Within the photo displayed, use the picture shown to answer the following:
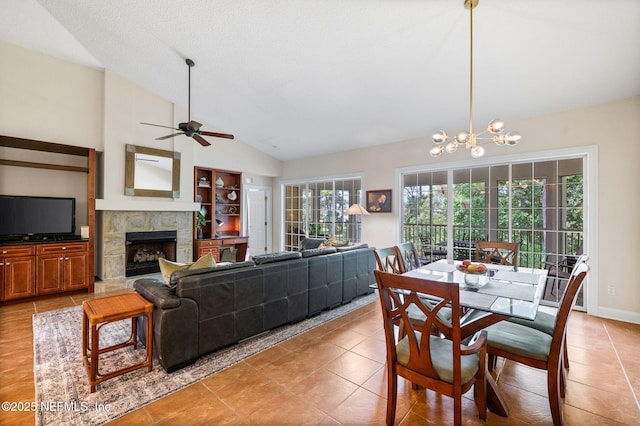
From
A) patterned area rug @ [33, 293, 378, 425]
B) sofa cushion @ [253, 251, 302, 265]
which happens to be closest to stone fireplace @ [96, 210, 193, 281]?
patterned area rug @ [33, 293, 378, 425]

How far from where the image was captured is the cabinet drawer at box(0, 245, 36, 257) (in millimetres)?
4039

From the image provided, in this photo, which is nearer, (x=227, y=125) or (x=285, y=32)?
(x=285, y=32)

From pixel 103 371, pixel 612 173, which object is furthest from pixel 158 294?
pixel 612 173

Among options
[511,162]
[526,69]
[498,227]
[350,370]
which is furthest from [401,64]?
[350,370]

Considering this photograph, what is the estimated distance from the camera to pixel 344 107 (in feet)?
15.7

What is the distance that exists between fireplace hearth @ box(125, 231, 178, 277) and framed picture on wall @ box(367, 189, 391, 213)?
412cm

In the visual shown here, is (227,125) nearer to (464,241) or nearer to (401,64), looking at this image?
(401,64)

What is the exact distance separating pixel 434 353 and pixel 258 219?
21.7 ft

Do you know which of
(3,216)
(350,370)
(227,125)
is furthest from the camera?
(227,125)

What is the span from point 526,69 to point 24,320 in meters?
6.76

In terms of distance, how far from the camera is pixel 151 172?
5.64 meters

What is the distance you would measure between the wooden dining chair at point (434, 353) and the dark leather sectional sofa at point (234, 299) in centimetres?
158

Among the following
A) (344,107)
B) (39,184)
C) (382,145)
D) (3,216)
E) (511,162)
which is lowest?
(3,216)

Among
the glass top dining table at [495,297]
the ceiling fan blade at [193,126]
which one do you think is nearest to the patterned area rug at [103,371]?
the glass top dining table at [495,297]
